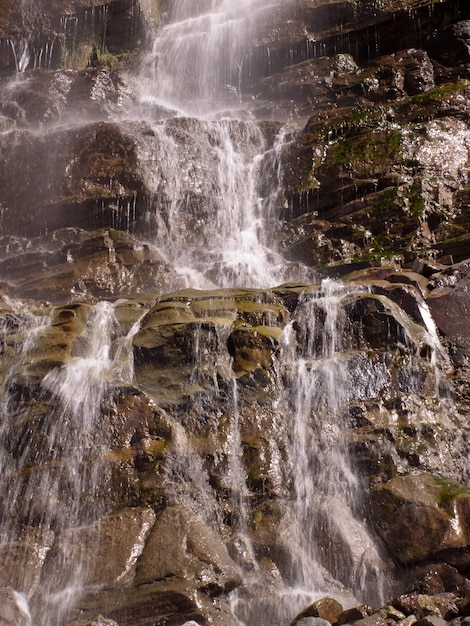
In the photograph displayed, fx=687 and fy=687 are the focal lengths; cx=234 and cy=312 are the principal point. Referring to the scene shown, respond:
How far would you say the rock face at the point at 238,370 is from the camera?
7.13 metres

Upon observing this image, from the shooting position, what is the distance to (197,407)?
8.63m

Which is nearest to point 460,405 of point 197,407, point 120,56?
point 197,407

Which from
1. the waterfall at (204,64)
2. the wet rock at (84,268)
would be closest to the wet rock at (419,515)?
the wet rock at (84,268)

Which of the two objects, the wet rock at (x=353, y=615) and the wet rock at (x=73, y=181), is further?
the wet rock at (x=73, y=181)

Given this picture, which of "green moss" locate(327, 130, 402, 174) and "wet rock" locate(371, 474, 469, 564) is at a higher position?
"green moss" locate(327, 130, 402, 174)

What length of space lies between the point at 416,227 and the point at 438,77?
6591 mm

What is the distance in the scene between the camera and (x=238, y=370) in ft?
29.6

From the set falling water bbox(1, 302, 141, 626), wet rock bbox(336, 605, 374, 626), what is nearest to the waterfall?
falling water bbox(1, 302, 141, 626)

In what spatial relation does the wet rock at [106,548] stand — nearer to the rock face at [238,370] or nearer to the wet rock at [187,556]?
the rock face at [238,370]

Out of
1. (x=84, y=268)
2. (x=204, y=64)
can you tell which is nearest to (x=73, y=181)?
(x=84, y=268)

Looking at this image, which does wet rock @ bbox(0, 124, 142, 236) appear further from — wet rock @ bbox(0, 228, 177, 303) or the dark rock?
the dark rock

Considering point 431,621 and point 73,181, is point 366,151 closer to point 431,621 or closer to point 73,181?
point 73,181

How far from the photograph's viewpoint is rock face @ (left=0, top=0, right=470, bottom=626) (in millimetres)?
7133

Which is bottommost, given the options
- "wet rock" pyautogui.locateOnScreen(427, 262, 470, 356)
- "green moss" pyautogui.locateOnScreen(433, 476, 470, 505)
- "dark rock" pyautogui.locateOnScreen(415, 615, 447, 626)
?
"dark rock" pyautogui.locateOnScreen(415, 615, 447, 626)
